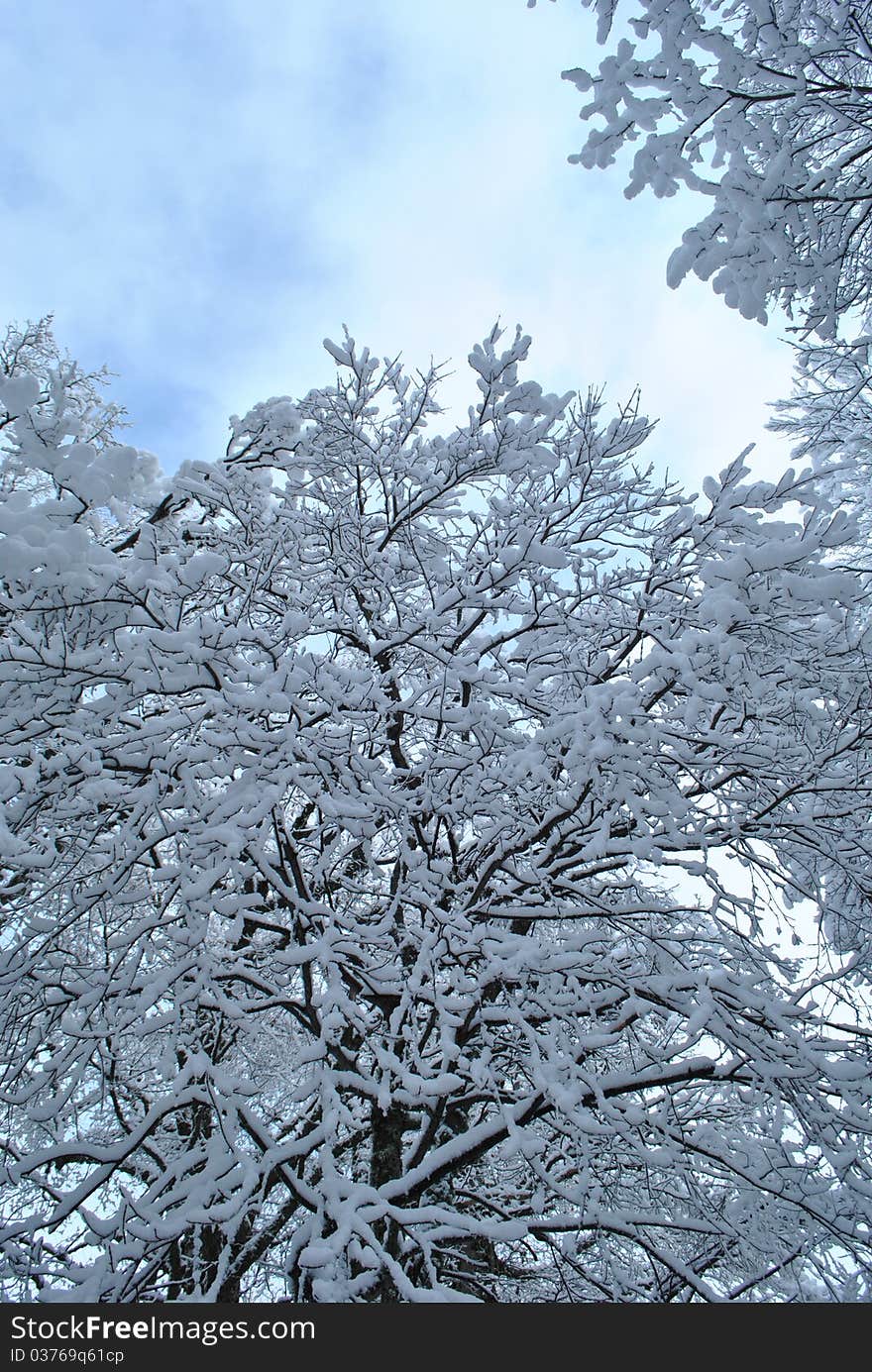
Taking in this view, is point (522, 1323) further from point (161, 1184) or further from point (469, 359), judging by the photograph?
point (469, 359)

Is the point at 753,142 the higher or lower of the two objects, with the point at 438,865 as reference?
higher

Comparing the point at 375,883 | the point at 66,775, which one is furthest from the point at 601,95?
the point at 375,883

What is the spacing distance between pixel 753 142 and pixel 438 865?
327 centimetres

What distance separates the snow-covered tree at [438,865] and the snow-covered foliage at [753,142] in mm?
979

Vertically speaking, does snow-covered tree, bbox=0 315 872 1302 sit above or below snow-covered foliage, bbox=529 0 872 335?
below

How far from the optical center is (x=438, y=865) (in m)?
3.68

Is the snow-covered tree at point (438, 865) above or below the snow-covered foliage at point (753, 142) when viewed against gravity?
below

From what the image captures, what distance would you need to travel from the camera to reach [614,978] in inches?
144

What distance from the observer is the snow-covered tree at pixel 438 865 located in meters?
3.13

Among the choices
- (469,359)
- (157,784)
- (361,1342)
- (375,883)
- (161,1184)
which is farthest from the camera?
(375,883)

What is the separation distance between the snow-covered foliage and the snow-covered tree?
3.21 ft

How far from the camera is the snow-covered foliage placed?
9.20ft

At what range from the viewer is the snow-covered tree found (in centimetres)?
313

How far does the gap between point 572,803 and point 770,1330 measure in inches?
84.5
